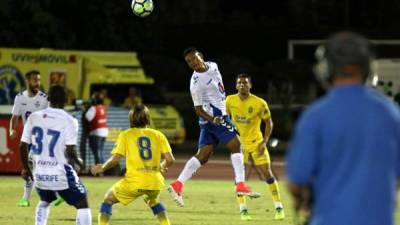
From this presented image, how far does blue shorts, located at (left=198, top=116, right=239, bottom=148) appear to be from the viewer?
1755cm

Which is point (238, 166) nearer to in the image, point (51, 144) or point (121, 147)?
point (121, 147)

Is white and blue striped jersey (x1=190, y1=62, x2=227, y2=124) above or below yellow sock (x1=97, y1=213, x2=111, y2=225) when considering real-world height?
above

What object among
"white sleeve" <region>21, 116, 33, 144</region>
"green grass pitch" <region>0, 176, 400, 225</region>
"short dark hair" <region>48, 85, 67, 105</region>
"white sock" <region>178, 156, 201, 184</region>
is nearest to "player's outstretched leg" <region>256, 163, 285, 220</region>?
"green grass pitch" <region>0, 176, 400, 225</region>

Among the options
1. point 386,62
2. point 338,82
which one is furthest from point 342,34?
point 386,62

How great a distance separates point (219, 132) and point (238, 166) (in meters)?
0.63

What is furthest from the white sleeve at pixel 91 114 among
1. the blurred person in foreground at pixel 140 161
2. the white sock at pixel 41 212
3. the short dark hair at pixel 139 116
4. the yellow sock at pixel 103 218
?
the white sock at pixel 41 212

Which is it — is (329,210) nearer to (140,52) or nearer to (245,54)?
(140,52)

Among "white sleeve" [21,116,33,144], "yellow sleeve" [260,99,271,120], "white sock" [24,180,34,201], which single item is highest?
"white sleeve" [21,116,33,144]

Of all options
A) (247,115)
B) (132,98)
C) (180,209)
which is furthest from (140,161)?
(132,98)

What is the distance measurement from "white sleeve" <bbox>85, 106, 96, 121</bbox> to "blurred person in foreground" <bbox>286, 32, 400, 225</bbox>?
20321 mm

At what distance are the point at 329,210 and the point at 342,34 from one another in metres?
0.92

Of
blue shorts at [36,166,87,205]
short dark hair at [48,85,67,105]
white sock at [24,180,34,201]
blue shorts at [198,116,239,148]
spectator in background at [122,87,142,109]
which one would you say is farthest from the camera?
spectator in background at [122,87,142,109]

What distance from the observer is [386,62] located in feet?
125

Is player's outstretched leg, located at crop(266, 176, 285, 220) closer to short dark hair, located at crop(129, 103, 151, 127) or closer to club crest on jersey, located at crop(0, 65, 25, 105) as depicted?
short dark hair, located at crop(129, 103, 151, 127)
